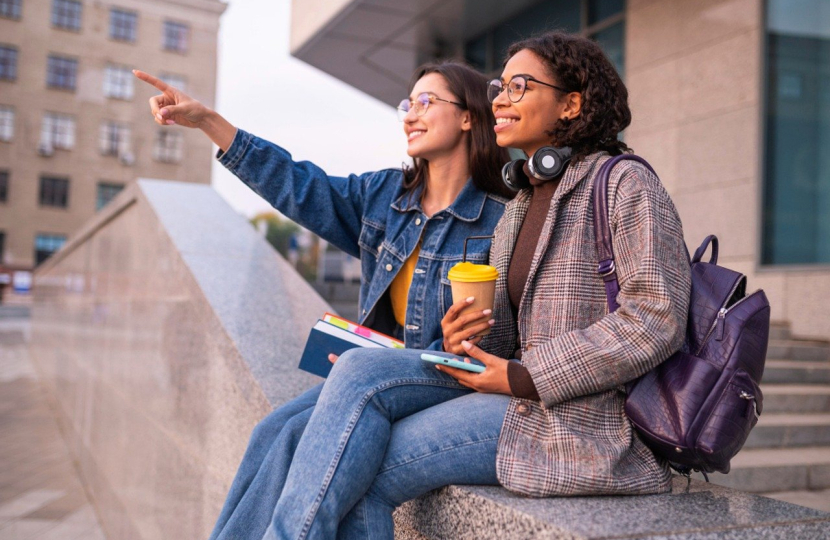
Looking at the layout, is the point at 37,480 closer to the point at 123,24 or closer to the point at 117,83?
the point at 117,83

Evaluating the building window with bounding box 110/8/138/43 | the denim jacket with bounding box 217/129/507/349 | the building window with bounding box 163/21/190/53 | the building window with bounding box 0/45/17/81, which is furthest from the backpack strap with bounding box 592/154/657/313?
the building window with bounding box 110/8/138/43

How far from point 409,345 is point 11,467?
5.77 m

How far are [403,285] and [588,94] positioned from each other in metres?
1.01

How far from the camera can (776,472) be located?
3.74m

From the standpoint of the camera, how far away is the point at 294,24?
41.1ft

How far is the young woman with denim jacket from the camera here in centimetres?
259

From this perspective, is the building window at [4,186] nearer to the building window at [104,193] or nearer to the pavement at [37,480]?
the building window at [104,193]

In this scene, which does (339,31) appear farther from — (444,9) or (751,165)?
(751,165)

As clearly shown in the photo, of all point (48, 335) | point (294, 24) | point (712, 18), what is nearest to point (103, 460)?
point (712, 18)

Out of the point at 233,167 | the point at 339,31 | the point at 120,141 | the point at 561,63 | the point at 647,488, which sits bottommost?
the point at 647,488

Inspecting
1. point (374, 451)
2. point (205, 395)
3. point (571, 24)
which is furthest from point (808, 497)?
point (571, 24)

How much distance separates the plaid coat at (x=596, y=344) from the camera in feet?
5.40

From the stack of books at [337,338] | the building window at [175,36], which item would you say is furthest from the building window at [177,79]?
the stack of books at [337,338]

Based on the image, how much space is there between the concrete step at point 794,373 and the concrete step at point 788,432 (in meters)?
0.52
